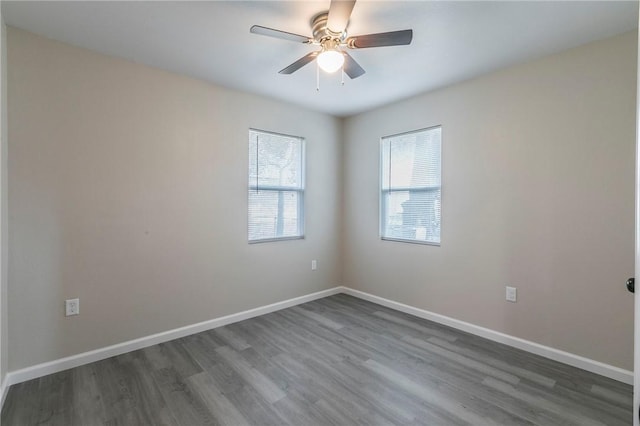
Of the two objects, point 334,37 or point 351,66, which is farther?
point 351,66

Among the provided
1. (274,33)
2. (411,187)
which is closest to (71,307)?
(274,33)

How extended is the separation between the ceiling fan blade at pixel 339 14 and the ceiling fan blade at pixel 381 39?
121 mm

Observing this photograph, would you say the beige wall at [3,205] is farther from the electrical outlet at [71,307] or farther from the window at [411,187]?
the window at [411,187]

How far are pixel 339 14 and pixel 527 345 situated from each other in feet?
9.46


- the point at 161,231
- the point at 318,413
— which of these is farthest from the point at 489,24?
the point at 161,231

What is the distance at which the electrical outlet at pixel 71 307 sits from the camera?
2291 mm

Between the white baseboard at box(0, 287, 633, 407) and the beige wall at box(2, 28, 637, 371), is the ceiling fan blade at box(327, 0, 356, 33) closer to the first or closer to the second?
the beige wall at box(2, 28, 637, 371)

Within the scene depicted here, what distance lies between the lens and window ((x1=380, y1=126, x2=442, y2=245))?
3.24 metres

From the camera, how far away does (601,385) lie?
2.09 metres

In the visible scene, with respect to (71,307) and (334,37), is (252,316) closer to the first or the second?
(71,307)

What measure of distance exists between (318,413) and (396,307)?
198cm

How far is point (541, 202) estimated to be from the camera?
8.14 ft

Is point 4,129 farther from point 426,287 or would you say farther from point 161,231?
point 426,287

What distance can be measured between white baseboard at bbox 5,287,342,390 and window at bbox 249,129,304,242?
2.64ft
